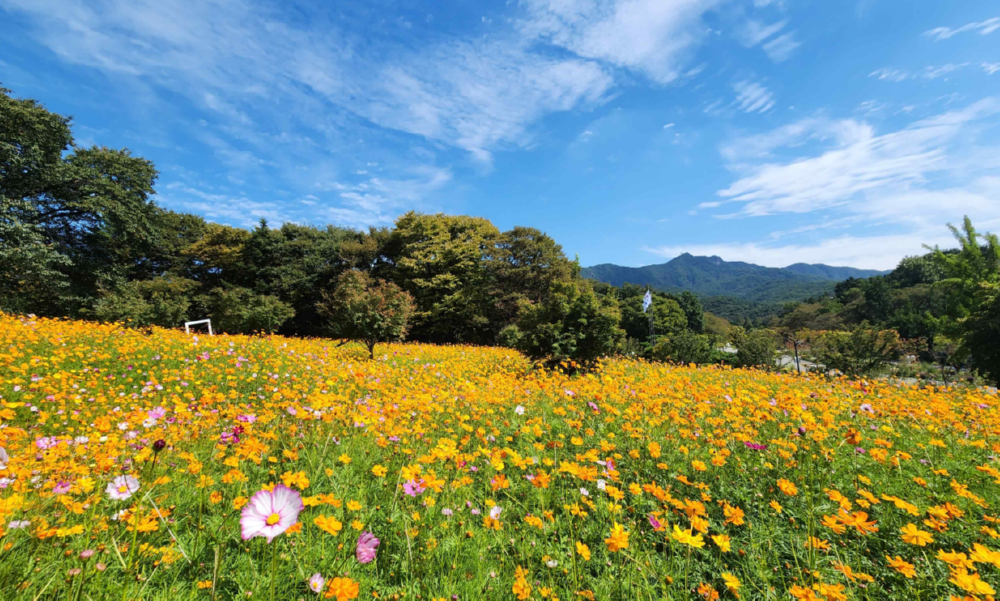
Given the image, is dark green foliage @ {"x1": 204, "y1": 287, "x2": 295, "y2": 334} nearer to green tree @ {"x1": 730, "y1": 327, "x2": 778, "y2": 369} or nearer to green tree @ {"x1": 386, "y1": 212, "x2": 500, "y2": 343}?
green tree @ {"x1": 386, "y1": 212, "x2": 500, "y2": 343}

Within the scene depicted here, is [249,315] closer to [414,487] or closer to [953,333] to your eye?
[414,487]

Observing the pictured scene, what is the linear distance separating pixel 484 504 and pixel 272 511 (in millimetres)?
1563

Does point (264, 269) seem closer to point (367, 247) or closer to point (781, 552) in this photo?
point (367, 247)

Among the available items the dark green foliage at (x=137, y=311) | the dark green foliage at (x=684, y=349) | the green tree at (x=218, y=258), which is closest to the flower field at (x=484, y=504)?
the dark green foliage at (x=137, y=311)

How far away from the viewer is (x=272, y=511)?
0.88 metres

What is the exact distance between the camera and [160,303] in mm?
12797

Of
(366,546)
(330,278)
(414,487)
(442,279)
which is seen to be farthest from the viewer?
(330,278)

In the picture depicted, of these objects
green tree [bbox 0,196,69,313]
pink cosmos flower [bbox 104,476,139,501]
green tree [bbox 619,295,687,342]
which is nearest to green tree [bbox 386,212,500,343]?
green tree [bbox 0,196,69,313]

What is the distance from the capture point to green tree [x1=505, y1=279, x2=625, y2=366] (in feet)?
24.0

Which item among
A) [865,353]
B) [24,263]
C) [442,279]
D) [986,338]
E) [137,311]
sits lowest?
[865,353]

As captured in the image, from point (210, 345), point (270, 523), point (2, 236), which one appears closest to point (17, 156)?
point (2, 236)

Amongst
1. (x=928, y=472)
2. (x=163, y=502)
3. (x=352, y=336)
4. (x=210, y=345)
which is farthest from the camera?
(x=352, y=336)

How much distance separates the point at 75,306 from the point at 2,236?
4401 mm

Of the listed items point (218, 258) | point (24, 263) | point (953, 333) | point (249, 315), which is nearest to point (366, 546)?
point (249, 315)
